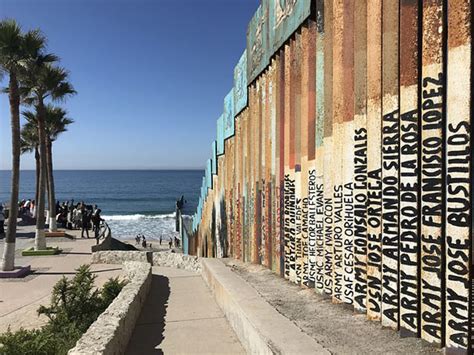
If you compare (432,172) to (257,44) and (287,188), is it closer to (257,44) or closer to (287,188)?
(287,188)

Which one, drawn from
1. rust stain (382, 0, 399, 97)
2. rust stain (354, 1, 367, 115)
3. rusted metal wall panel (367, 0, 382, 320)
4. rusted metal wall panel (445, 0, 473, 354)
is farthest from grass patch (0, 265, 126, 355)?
rust stain (382, 0, 399, 97)

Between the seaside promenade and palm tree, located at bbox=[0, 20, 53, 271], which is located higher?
palm tree, located at bbox=[0, 20, 53, 271]

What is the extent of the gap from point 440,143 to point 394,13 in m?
1.45

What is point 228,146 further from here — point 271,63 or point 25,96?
point 25,96

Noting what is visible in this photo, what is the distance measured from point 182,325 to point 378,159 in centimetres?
410

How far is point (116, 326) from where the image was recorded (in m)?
5.47

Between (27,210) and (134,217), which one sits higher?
(27,210)

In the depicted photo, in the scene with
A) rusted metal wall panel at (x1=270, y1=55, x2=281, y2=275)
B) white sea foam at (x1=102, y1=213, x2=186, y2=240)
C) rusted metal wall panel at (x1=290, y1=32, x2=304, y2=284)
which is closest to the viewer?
rusted metal wall panel at (x1=290, y1=32, x2=304, y2=284)

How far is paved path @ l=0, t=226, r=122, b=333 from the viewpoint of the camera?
10.0 m

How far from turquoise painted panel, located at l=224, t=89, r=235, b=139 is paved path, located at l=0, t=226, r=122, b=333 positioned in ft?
18.6

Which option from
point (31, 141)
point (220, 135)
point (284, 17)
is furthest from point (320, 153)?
point (31, 141)

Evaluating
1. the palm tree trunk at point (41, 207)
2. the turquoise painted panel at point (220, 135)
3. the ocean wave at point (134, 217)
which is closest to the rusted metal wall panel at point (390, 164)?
the turquoise painted panel at point (220, 135)

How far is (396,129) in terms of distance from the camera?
4.39m

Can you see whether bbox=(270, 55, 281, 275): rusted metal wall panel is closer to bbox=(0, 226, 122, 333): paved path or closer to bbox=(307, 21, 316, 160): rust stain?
bbox=(307, 21, 316, 160): rust stain
